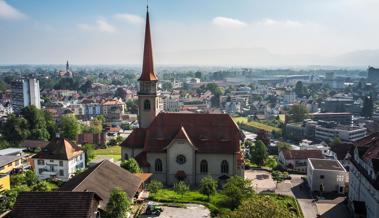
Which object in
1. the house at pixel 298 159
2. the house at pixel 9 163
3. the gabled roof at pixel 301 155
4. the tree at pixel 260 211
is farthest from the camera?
the gabled roof at pixel 301 155

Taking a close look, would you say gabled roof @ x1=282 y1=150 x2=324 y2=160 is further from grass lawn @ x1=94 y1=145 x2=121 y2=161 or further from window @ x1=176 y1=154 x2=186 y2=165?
grass lawn @ x1=94 y1=145 x2=121 y2=161

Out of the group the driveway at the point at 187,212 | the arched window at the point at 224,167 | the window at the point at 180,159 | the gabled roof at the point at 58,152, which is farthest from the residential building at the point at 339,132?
the driveway at the point at 187,212

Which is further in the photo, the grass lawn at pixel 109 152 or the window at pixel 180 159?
the grass lawn at pixel 109 152

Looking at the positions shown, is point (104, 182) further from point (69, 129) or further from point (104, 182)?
point (69, 129)

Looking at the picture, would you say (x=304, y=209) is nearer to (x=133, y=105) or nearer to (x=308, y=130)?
(x=308, y=130)

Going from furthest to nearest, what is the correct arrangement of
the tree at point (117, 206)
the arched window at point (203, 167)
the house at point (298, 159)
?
1. the house at point (298, 159)
2. the arched window at point (203, 167)
3. the tree at point (117, 206)

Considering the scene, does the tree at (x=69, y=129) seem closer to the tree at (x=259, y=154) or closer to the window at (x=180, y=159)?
the tree at (x=259, y=154)

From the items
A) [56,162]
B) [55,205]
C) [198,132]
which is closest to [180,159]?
[198,132]
